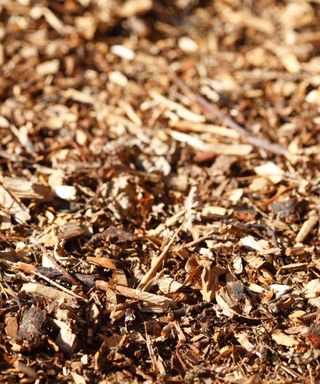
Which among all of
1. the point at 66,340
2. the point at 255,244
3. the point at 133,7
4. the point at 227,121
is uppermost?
the point at 133,7

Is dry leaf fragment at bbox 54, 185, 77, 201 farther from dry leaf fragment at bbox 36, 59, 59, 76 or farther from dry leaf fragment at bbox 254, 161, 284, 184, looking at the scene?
dry leaf fragment at bbox 36, 59, 59, 76

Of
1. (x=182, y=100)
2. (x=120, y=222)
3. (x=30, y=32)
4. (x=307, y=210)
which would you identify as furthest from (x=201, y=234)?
(x=30, y=32)

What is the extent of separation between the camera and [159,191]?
9.42 feet

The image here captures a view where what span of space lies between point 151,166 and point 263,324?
109 centimetres

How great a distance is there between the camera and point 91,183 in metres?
2.85

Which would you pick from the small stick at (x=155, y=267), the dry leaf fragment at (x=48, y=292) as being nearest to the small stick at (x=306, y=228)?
the small stick at (x=155, y=267)

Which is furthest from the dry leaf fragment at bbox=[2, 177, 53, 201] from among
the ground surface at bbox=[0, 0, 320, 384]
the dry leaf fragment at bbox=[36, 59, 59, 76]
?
the dry leaf fragment at bbox=[36, 59, 59, 76]

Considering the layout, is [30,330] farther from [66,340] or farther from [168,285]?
[168,285]

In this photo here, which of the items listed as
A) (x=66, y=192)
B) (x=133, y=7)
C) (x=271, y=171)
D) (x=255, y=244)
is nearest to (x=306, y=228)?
(x=255, y=244)

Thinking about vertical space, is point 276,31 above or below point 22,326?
above

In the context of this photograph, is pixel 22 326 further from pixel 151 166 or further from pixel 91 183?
pixel 151 166

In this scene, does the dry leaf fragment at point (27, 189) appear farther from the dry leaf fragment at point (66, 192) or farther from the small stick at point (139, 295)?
the small stick at point (139, 295)

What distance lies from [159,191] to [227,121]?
0.73 metres

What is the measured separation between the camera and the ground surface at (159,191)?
87.5 inches
